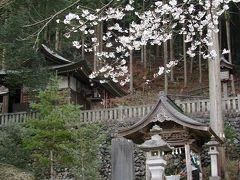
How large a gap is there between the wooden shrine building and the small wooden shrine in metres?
7.70

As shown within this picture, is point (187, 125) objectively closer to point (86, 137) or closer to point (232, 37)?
point (86, 137)

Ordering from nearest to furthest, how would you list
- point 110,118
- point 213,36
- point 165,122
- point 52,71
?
1. point 165,122
2. point 213,36
3. point 110,118
4. point 52,71

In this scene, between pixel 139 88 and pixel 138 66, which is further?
pixel 138 66

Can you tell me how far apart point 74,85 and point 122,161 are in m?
9.73

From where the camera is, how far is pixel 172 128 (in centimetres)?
1051

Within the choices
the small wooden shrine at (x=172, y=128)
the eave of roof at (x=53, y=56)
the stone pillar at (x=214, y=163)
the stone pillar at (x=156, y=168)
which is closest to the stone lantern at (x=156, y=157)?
the stone pillar at (x=156, y=168)

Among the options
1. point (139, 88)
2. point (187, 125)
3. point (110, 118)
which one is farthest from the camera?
point (139, 88)

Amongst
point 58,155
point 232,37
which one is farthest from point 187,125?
point 232,37

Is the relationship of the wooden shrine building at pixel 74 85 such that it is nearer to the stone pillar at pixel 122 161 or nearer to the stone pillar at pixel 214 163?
the stone pillar at pixel 122 161

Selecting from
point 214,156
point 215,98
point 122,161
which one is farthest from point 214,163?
point 122,161

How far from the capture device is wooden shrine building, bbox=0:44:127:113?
18.0 metres

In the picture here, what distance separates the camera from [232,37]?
35.5 meters

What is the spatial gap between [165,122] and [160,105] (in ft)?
1.90

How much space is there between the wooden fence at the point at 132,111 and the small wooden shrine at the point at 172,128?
4263 mm
